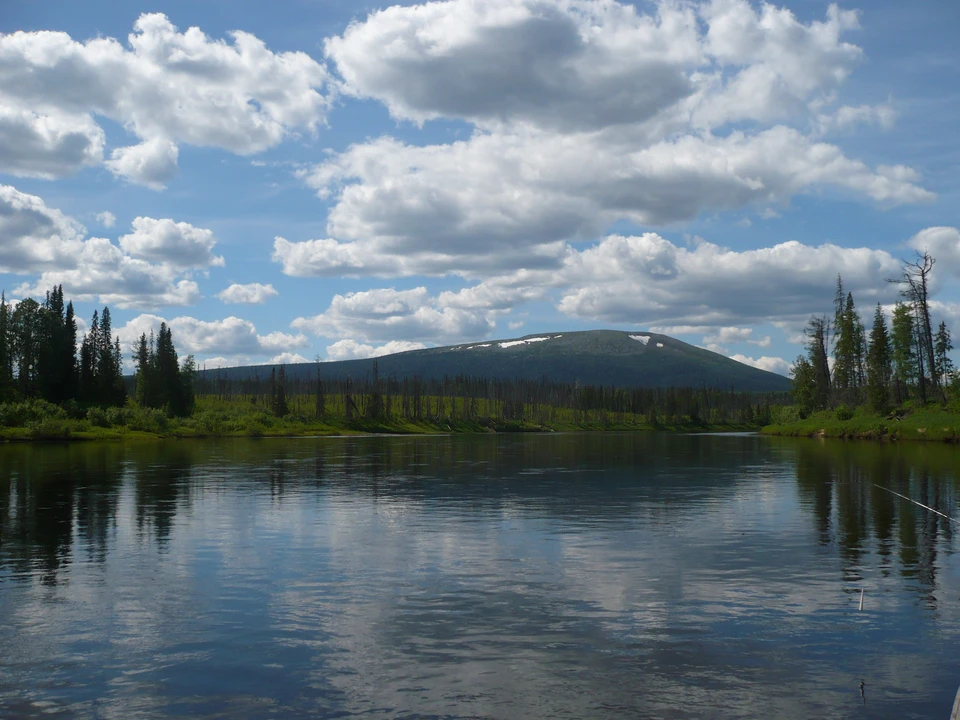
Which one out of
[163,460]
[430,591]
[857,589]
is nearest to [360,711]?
[430,591]

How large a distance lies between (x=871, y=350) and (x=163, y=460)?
121676 millimetres

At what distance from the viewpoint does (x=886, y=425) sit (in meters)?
110

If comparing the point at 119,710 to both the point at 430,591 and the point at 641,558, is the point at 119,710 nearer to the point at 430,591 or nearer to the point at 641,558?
the point at 430,591

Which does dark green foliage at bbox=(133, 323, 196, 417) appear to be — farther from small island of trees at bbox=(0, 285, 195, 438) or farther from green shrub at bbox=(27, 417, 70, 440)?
green shrub at bbox=(27, 417, 70, 440)

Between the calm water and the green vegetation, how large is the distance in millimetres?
76309

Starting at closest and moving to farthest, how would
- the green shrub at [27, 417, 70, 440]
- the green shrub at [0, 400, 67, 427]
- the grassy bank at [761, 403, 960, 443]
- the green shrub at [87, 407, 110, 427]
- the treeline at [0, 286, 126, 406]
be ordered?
the grassy bank at [761, 403, 960, 443]
the green shrub at [27, 417, 70, 440]
the green shrub at [0, 400, 67, 427]
the green shrub at [87, 407, 110, 427]
the treeline at [0, 286, 126, 406]

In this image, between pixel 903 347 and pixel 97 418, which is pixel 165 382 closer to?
pixel 97 418

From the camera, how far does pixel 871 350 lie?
144 meters

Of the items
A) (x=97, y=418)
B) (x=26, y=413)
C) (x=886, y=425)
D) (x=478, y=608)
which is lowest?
(x=886, y=425)

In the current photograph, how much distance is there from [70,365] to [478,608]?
564ft

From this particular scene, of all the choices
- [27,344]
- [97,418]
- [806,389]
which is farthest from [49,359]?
[806,389]

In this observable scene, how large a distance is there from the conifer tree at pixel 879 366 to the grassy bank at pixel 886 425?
2.52 meters

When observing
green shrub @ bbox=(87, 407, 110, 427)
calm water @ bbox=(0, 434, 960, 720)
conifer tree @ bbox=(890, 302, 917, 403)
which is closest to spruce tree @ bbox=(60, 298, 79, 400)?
green shrub @ bbox=(87, 407, 110, 427)

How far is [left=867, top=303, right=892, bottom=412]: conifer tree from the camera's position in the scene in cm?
12106
